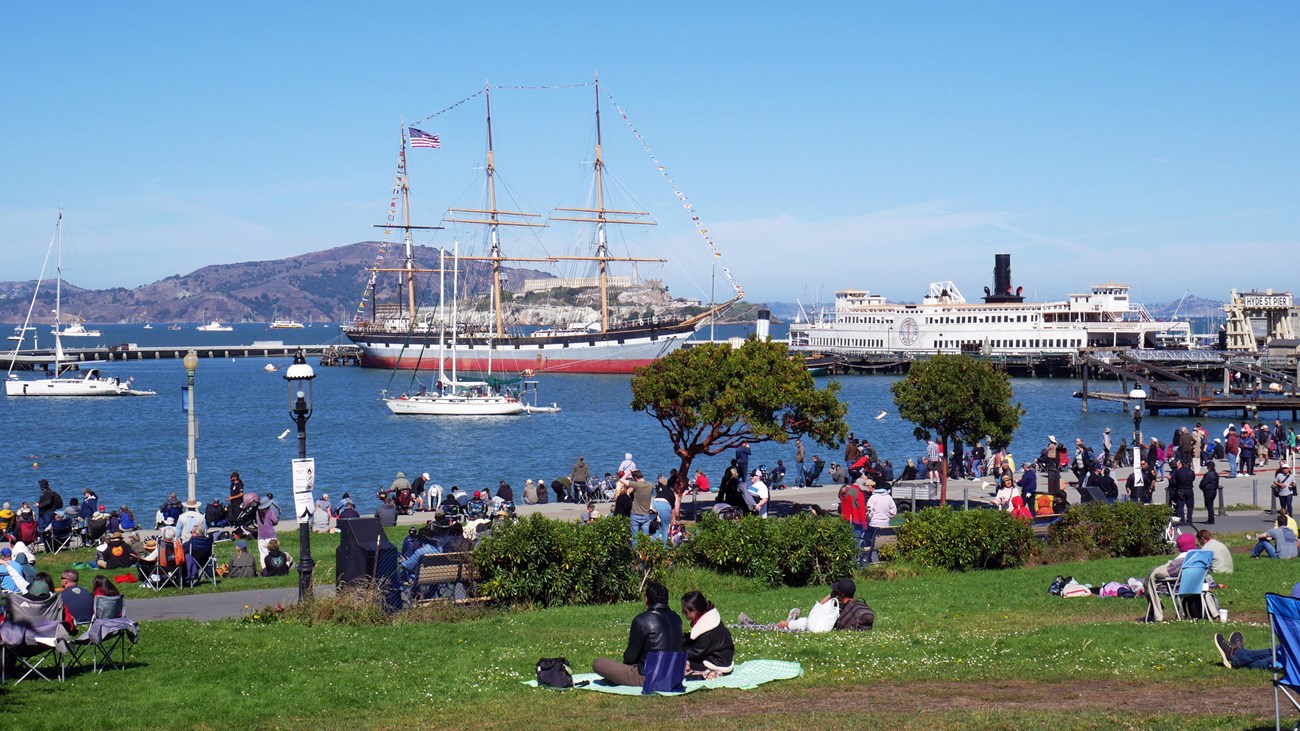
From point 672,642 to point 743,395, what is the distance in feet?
41.7

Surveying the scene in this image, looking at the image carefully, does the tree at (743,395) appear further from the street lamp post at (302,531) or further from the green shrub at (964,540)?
the street lamp post at (302,531)

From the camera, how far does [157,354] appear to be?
128m

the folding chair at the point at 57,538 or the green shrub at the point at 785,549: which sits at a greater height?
the green shrub at the point at 785,549

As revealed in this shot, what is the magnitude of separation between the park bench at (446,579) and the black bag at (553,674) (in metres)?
3.94

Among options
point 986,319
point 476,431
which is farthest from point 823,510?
point 986,319

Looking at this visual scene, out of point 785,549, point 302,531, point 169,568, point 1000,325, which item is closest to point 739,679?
point 785,549

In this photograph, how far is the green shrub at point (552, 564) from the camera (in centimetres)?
1298

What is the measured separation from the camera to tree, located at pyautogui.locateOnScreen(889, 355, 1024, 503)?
938 inches

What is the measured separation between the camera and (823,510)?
21609mm

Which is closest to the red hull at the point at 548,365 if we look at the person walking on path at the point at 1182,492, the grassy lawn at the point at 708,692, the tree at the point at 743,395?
the tree at the point at 743,395

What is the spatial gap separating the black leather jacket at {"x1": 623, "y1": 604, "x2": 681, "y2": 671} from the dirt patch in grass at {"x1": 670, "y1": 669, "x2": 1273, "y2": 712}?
0.41 metres

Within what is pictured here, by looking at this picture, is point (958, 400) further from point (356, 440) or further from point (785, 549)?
point (356, 440)

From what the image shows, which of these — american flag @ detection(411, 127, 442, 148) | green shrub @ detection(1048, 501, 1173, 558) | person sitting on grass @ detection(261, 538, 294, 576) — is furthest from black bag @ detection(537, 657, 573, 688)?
american flag @ detection(411, 127, 442, 148)

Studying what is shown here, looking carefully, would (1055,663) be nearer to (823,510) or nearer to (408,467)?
(823,510)
